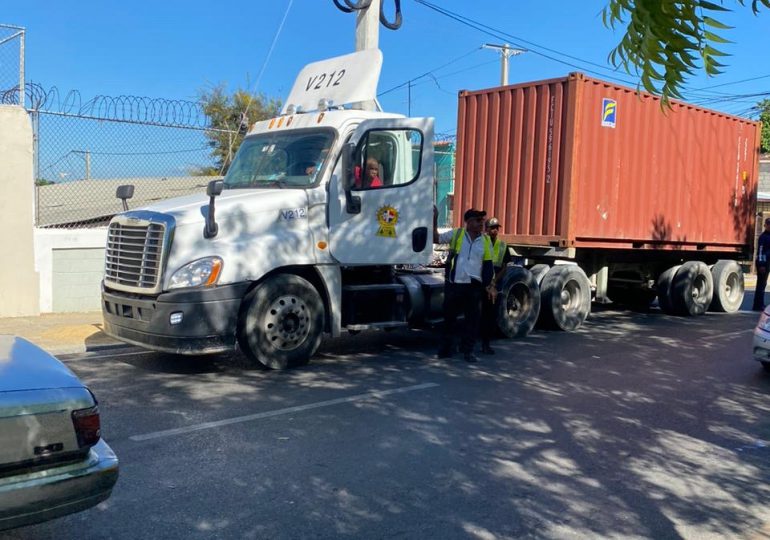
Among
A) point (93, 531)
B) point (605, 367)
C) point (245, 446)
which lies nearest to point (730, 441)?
point (605, 367)

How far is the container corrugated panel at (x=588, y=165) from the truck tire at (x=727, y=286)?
991 mm

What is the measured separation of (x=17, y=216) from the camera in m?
10.5

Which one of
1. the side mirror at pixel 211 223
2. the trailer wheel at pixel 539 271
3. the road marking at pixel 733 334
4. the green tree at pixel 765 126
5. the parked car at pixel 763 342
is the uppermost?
the green tree at pixel 765 126

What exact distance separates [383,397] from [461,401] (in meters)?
0.72

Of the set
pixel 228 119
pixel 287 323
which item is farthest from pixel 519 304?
pixel 228 119

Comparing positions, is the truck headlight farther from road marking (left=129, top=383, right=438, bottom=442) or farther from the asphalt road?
road marking (left=129, top=383, right=438, bottom=442)

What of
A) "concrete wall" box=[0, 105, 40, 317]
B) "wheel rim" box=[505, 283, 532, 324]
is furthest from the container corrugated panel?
"concrete wall" box=[0, 105, 40, 317]

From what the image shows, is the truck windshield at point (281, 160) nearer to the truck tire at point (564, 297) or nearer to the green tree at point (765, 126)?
the truck tire at point (564, 297)

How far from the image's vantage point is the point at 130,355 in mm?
8422

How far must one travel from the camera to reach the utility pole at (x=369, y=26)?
1154 cm

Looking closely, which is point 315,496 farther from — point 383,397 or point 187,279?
point 187,279

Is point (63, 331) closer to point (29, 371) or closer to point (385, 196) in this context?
point (385, 196)

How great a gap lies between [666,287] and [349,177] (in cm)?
763

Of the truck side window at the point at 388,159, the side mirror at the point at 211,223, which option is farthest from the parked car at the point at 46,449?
the truck side window at the point at 388,159
